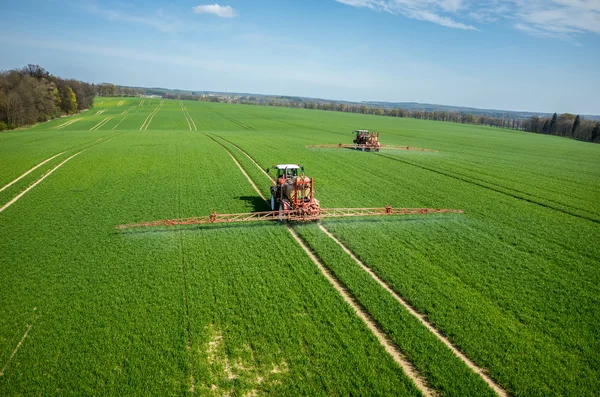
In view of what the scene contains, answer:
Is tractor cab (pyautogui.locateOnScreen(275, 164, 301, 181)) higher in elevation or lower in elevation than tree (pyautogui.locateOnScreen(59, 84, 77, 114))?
lower

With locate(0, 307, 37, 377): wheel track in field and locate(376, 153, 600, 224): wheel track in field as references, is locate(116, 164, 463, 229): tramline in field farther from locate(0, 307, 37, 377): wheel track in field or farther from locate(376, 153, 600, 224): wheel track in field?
locate(376, 153, 600, 224): wheel track in field

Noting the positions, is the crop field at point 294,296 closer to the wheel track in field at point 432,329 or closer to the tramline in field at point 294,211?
the wheel track in field at point 432,329

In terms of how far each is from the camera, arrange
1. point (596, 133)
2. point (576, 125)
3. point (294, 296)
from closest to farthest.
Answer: point (294, 296) → point (596, 133) → point (576, 125)

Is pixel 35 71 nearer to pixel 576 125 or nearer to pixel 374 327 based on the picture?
pixel 374 327

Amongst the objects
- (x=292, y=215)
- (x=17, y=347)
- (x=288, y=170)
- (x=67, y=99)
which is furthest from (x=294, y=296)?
(x=67, y=99)

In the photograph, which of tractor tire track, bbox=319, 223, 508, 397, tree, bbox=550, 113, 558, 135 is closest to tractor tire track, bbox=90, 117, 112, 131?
tractor tire track, bbox=319, 223, 508, 397

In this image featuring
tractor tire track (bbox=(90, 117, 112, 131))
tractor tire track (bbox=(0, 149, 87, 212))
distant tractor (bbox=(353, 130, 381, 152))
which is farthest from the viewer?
tractor tire track (bbox=(90, 117, 112, 131))
